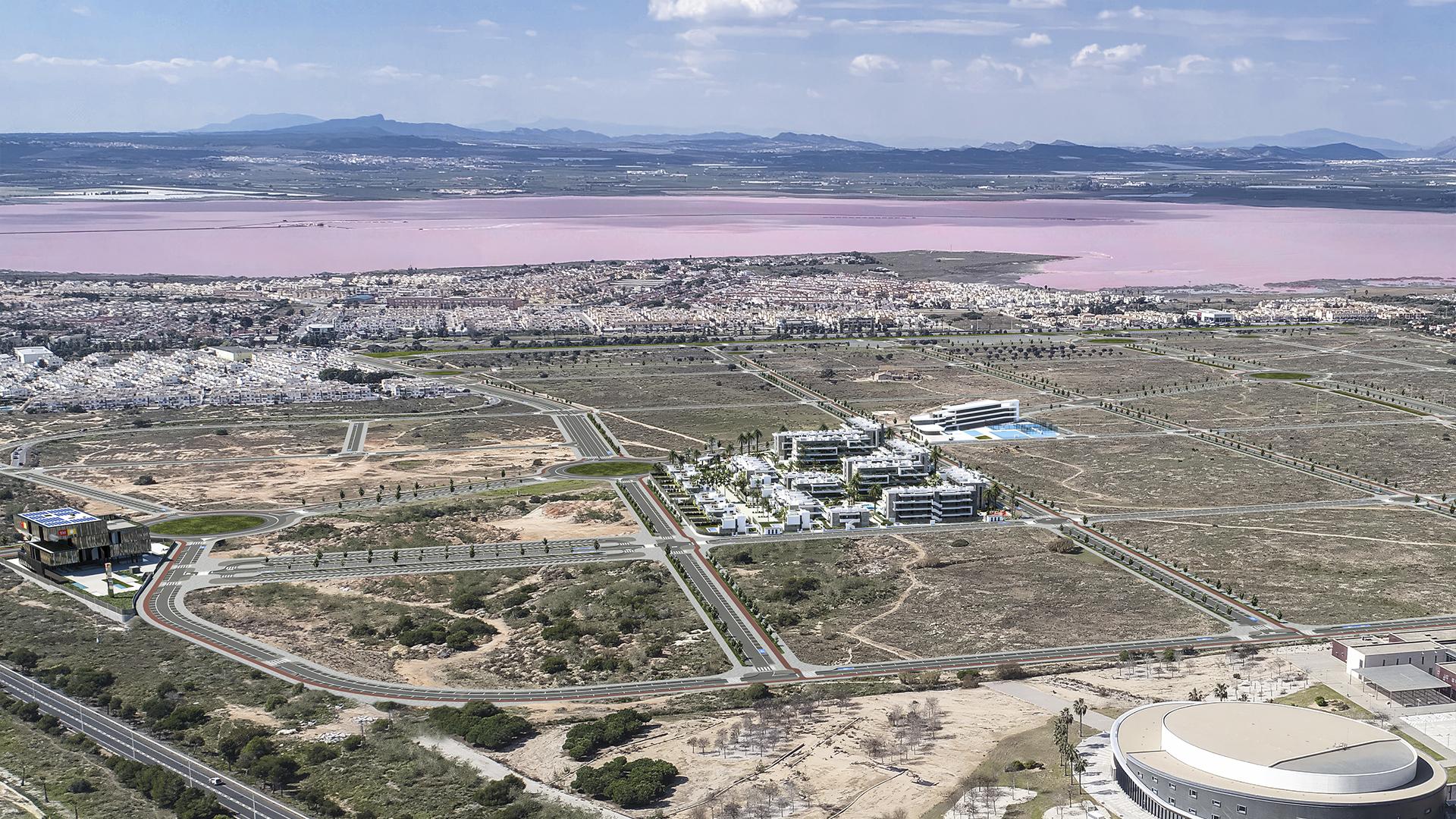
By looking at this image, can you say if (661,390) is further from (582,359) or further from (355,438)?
(355,438)

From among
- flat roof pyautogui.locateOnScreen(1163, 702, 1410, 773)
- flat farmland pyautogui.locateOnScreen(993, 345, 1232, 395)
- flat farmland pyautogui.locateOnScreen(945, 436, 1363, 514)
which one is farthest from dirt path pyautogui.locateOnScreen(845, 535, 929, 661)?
flat farmland pyautogui.locateOnScreen(993, 345, 1232, 395)

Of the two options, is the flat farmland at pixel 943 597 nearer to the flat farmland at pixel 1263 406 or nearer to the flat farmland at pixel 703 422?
the flat farmland at pixel 703 422

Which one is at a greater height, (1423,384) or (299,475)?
(1423,384)

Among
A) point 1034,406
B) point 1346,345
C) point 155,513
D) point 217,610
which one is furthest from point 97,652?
point 1346,345

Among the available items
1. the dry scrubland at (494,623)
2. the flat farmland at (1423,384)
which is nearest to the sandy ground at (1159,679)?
the dry scrubland at (494,623)

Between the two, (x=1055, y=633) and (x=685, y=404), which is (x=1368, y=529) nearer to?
(x=1055, y=633)

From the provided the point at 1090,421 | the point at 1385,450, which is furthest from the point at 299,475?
the point at 1385,450

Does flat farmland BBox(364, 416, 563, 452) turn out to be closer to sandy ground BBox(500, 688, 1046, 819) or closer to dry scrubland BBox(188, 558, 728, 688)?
dry scrubland BBox(188, 558, 728, 688)
